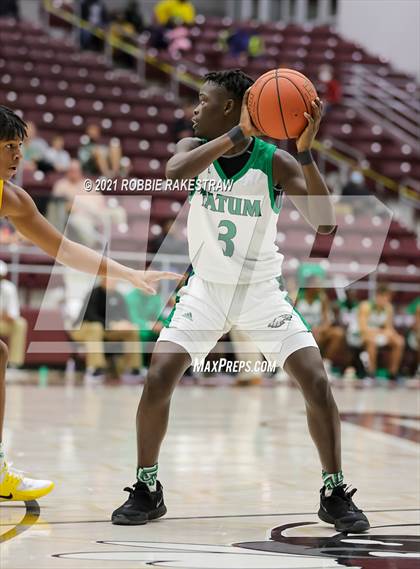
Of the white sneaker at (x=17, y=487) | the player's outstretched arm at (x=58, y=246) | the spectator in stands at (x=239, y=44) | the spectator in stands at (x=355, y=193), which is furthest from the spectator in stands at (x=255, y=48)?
the white sneaker at (x=17, y=487)

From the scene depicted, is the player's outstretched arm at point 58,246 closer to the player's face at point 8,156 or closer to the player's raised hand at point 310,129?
the player's face at point 8,156

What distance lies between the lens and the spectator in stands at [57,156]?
1325cm

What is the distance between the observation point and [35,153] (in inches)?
524

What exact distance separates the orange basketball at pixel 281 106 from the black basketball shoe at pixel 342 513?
1.30m

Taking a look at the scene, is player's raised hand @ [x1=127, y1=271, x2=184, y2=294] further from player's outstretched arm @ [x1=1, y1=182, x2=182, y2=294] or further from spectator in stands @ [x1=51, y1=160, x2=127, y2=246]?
spectator in stands @ [x1=51, y1=160, x2=127, y2=246]

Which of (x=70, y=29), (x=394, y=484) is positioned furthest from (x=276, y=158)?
(x=70, y=29)

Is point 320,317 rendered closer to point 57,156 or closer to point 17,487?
point 57,156

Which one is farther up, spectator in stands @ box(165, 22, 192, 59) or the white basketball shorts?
spectator in stands @ box(165, 22, 192, 59)

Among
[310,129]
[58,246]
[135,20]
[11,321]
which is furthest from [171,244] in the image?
[135,20]

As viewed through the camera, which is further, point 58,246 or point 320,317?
point 320,317

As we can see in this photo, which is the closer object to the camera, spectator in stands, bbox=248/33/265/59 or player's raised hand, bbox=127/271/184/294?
player's raised hand, bbox=127/271/184/294

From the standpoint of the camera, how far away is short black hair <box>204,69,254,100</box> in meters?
3.85

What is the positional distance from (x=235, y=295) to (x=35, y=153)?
9.85m

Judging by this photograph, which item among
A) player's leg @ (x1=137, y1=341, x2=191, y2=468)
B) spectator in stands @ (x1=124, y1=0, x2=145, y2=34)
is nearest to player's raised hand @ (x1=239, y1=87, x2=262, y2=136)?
player's leg @ (x1=137, y1=341, x2=191, y2=468)
